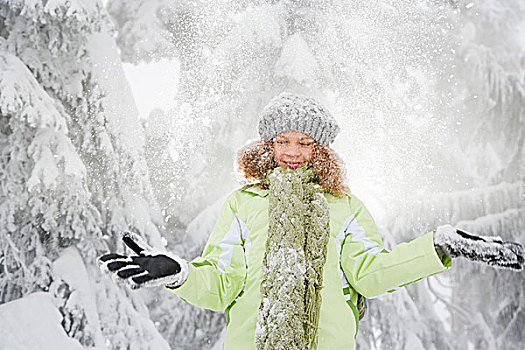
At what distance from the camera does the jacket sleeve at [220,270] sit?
912mm

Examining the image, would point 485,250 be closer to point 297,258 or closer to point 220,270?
point 297,258

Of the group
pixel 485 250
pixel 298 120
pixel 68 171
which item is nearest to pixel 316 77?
pixel 68 171

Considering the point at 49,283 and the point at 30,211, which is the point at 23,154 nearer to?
the point at 30,211

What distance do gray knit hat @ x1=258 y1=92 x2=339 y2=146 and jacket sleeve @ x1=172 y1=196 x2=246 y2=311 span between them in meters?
0.19

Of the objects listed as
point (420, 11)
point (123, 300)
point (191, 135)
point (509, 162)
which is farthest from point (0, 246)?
point (509, 162)

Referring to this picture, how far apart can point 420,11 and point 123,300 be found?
2.49 meters

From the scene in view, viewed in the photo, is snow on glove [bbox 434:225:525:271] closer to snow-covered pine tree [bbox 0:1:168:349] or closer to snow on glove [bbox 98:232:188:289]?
snow on glove [bbox 98:232:188:289]

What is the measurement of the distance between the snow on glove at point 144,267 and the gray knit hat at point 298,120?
38cm

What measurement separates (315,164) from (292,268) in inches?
9.6

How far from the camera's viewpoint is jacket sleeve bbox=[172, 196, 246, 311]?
912 mm

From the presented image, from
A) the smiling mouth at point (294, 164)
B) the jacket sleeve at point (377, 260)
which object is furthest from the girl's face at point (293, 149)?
the jacket sleeve at point (377, 260)

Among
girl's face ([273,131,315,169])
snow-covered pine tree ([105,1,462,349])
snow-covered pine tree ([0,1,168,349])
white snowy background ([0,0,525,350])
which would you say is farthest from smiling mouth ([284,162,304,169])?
snow-covered pine tree ([105,1,462,349])

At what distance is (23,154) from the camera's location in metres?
2.30

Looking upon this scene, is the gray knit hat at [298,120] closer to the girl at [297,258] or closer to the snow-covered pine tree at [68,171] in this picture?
the girl at [297,258]
